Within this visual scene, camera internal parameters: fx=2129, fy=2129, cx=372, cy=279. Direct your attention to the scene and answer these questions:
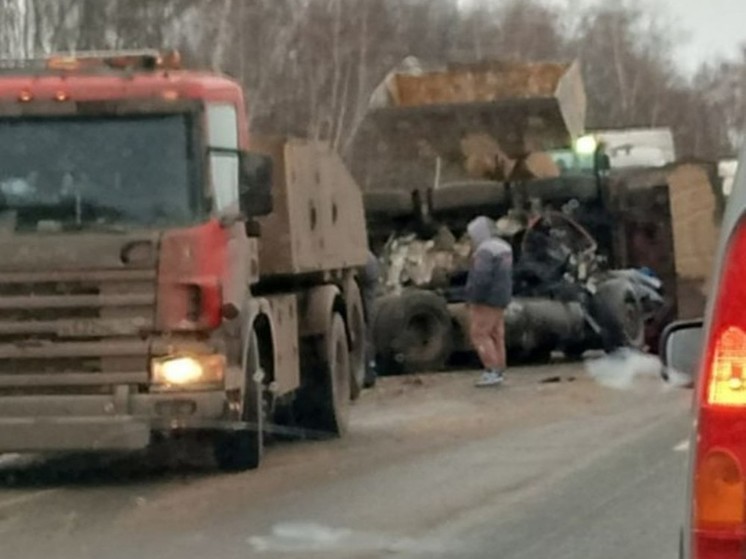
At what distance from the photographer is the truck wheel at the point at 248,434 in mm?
13711

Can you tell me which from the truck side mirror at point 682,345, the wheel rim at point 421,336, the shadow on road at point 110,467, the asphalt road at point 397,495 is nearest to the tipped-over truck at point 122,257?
the asphalt road at point 397,495

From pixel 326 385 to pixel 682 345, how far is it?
10.6 metres

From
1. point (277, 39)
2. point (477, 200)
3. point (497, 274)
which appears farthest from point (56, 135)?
point (277, 39)

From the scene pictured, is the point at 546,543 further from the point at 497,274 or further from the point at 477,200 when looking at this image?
the point at 477,200

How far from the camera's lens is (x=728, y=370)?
4.80m

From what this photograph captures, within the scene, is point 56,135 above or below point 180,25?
below

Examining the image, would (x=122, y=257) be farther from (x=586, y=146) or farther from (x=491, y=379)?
(x=586, y=146)

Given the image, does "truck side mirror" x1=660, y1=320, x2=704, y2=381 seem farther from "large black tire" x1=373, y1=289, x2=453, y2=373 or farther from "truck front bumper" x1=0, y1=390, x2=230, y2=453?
"large black tire" x1=373, y1=289, x2=453, y2=373

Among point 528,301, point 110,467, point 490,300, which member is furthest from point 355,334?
point 528,301

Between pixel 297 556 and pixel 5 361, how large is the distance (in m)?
3.12

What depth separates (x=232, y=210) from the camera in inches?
521

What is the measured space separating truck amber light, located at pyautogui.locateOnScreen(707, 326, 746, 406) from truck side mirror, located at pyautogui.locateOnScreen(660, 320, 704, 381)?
2.43 feet

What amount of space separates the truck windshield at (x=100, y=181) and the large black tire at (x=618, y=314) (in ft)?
36.6

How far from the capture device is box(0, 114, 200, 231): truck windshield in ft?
42.4
